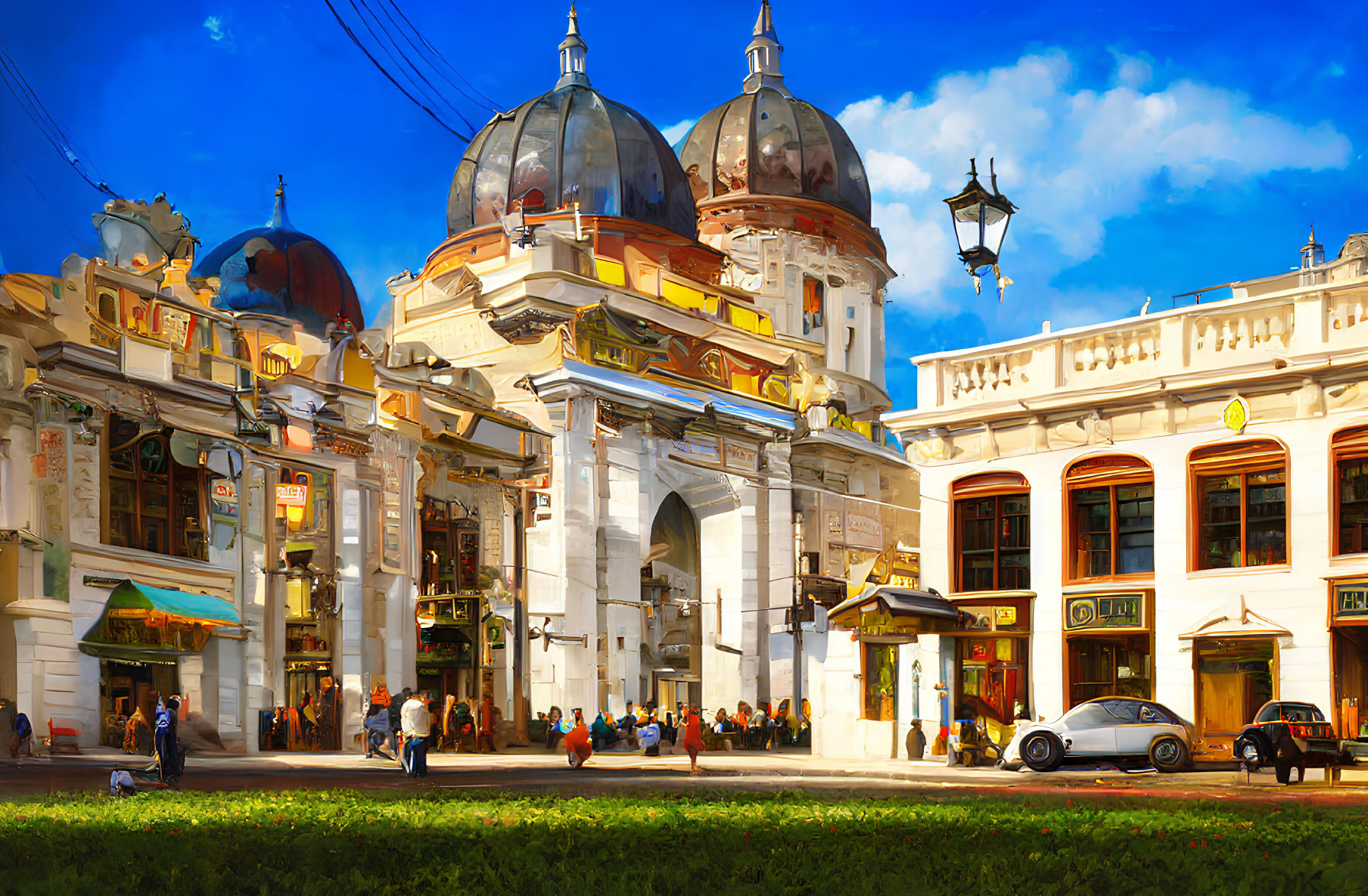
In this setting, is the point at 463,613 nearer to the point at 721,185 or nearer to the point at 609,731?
the point at 609,731

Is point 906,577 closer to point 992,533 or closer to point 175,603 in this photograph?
point 992,533

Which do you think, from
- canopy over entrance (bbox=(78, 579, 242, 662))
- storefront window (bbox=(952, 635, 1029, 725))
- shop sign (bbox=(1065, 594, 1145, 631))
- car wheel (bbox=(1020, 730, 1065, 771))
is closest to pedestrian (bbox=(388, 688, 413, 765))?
canopy over entrance (bbox=(78, 579, 242, 662))

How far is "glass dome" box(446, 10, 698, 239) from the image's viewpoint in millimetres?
44000

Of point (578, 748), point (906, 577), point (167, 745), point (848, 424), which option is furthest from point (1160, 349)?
point (848, 424)

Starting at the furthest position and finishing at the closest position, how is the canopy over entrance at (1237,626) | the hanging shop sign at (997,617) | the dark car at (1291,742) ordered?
the hanging shop sign at (997,617), the canopy over entrance at (1237,626), the dark car at (1291,742)

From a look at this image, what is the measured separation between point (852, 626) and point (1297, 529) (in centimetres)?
864

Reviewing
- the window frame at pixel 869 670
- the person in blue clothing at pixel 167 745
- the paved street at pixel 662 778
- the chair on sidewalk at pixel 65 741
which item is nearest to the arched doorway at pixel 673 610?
the paved street at pixel 662 778

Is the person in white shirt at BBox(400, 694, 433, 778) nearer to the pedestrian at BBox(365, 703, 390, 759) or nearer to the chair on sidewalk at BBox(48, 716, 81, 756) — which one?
the pedestrian at BBox(365, 703, 390, 759)

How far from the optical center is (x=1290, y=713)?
68.8 feet

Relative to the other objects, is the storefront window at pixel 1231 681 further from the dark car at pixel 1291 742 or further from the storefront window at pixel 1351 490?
the storefront window at pixel 1351 490

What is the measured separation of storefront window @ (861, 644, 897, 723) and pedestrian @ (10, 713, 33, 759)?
18083 mm

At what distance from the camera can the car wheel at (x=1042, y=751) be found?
70.9ft

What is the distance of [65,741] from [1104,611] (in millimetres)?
16616

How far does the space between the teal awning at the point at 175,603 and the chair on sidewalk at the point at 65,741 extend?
1330 mm
